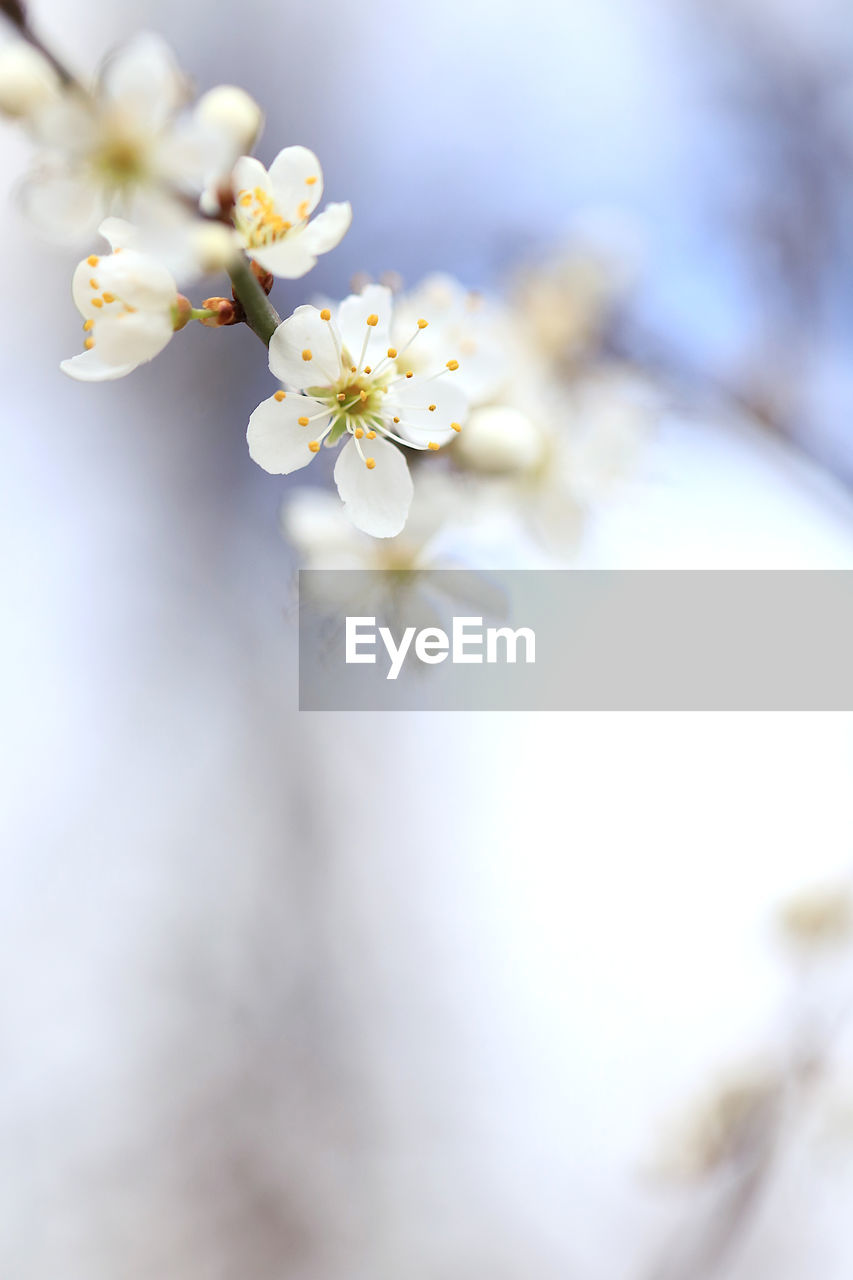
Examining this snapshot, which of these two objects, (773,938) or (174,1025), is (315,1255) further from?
(773,938)

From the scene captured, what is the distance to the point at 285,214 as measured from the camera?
0.39 meters

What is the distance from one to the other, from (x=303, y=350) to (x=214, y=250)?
0.05m

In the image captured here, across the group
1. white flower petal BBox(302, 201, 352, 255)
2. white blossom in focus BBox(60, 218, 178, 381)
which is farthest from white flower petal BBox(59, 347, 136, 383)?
white flower petal BBox(302, 201, 352, 255)

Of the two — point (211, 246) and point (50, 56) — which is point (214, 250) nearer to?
point (211, 246)

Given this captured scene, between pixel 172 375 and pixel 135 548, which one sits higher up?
pixel 172 375

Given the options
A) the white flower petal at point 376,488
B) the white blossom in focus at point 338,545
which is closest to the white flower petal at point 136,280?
the white flower petal at point 376,488

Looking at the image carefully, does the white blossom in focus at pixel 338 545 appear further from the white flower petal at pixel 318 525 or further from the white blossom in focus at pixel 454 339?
the white blossom in focus at pixel 454 339

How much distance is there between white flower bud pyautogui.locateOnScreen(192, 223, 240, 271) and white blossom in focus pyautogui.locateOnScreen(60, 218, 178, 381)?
0.08 feet

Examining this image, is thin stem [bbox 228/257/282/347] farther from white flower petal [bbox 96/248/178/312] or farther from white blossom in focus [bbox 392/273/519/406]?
white blossom in focus [bbox 392/273/519/406]

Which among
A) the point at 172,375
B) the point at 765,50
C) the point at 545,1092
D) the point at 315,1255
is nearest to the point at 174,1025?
the point at 315,1255

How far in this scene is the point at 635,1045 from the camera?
1.75 meters

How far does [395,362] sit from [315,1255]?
7.22ft

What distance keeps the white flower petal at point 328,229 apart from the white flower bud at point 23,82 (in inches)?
5.0

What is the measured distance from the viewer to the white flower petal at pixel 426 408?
0.42 meters
